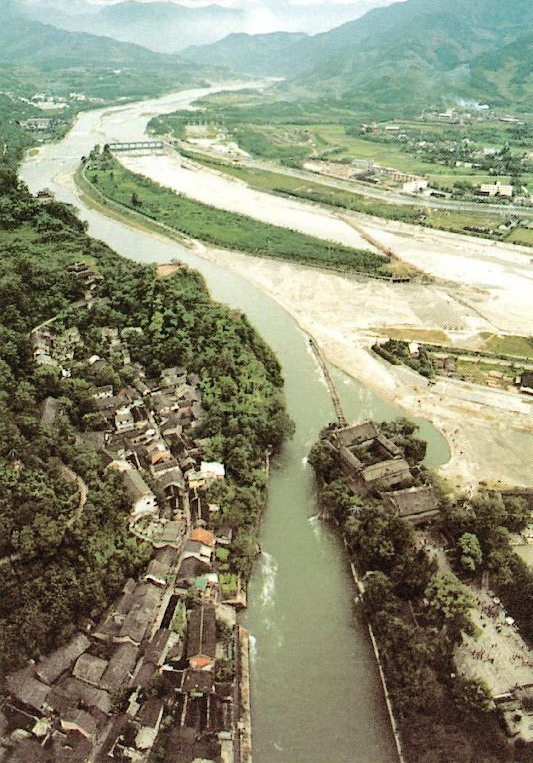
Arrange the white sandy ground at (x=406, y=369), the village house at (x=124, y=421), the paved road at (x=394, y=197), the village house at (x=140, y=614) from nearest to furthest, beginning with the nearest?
1. the village house at (x=140, y=614)
2. the village house at (x=124, y=421)
3. the white sandy ground at (x=406, y=369)
4. the paved road at (x=394, y=197)

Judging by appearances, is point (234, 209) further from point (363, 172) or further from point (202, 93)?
point (202, 93)

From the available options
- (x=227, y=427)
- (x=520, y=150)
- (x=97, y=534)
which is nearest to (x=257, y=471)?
(x=227, y=427)

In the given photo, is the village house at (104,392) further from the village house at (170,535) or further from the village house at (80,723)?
the village house at (80,723)

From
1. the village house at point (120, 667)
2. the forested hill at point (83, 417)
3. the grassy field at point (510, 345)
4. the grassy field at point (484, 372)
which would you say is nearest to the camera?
the village house at point (120, 667)

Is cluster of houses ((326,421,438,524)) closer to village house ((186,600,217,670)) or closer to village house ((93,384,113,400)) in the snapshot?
village house ((186,600,217,670))

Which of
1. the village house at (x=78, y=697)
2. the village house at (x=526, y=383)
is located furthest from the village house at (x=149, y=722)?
the village house at (x=526, y=383)

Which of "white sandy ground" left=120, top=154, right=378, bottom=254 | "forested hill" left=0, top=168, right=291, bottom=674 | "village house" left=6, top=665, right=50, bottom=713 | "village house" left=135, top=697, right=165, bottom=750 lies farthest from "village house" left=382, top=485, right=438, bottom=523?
"white sandy ground" left=120, top=154, right=378, bottom=254
